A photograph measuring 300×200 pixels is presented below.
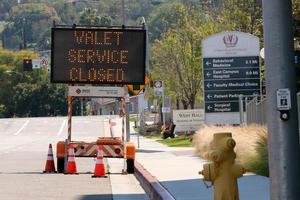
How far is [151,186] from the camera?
46.2 feet

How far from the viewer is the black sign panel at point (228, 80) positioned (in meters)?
24.1

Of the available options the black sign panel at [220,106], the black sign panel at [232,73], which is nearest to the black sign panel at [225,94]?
the black sign panel at [220,106]

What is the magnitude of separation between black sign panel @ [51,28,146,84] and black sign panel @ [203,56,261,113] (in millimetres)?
5342

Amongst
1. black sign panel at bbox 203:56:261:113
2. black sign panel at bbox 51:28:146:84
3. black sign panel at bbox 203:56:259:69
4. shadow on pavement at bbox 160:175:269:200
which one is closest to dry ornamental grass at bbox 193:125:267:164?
shadow on pavement at bbox 160:175:269:200

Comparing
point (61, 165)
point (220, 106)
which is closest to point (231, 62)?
point (220, 106)

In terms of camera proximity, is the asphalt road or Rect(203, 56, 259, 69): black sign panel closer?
the asphalt road

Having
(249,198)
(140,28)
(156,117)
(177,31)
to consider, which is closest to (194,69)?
(177,31)

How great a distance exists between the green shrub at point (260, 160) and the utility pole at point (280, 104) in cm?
818

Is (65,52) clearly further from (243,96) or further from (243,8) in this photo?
(243,8)

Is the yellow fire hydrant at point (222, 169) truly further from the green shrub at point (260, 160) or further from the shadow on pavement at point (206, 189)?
the green shrub at point (260, 160)

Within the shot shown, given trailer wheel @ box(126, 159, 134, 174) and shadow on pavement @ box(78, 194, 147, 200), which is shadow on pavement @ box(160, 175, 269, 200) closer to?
shadow on pavement @ box(78, 194, 147, 200)

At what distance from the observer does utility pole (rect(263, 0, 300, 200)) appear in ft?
21.1

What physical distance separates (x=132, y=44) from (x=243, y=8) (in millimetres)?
16759

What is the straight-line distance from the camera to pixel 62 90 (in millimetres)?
114438
